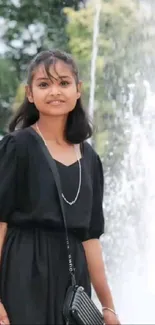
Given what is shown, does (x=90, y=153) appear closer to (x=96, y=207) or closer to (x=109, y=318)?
(x=96, y=207)

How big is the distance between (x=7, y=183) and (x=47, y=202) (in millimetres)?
90

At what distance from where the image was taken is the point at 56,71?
1.54 metres

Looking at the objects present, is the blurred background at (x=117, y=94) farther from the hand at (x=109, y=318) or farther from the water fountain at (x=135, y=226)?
the hand at (x=109, y=318)

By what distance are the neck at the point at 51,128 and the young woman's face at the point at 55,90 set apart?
0.07 ft

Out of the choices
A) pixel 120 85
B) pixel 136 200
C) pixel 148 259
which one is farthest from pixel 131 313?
pixel 120 85

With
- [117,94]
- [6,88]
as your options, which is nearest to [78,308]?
[117,94]

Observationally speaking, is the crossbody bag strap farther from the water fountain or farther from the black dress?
the water fountain

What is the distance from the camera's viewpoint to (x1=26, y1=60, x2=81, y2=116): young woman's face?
1.53 meters

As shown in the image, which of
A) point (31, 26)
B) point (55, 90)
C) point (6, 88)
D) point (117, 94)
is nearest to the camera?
point (55, 90)

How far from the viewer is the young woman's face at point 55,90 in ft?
5.02

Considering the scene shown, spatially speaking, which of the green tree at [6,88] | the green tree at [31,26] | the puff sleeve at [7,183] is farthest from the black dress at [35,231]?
the green tree at [31,26]

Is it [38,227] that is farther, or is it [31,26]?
[31,26]

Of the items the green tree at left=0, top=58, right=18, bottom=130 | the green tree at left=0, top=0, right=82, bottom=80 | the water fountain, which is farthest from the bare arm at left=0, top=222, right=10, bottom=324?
the green tree at left=0, top=0, right=82, bottom=80

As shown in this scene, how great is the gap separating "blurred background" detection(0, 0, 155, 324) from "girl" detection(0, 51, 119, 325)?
251cm
